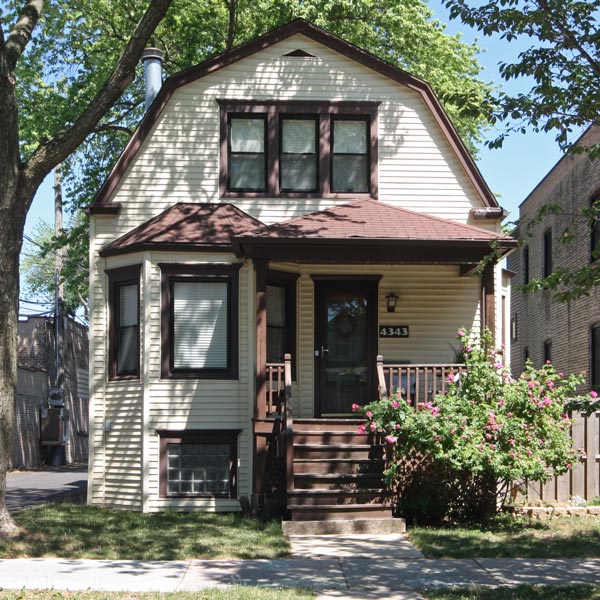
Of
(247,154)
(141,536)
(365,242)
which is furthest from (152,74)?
(141,536)

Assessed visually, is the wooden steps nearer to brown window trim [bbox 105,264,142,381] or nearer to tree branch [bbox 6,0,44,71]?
brown window trim [bbox 105,264,142,381]

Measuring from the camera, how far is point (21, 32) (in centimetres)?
1205

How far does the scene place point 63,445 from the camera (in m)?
30.0

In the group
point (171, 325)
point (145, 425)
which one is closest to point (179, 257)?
point (171, 325)

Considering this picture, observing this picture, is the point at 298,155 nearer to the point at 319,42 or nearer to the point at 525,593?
the point at 319,42

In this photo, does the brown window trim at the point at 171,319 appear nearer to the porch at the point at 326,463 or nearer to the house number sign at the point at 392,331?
the porch at the point at 326,463

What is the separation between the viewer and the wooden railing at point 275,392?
531 inches

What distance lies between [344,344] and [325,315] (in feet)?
1.86

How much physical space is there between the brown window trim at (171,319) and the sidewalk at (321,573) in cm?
456

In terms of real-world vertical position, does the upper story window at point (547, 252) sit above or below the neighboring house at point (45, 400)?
above

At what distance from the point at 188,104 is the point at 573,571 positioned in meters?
9.59

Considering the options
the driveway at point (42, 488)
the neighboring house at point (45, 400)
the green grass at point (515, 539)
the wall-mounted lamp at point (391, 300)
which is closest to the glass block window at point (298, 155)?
the wall-mounted lamp at point (391, 300)

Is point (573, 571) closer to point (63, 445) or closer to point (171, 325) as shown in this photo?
point (171, 325)

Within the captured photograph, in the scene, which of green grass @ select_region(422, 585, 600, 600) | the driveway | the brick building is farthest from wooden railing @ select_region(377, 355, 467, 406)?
the brick building
